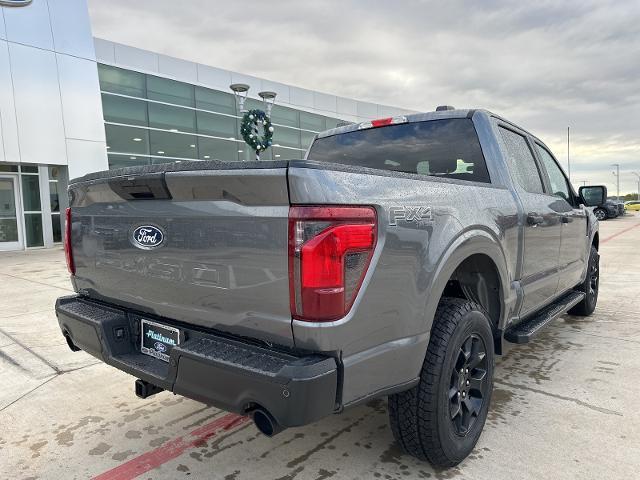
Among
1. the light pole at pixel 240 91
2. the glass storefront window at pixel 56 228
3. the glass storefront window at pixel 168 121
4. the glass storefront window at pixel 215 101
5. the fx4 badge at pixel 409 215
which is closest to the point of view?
the fx4 badge at pixel 409 215

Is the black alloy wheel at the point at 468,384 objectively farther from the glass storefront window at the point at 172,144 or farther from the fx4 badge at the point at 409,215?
the glass storefront window at the point at 172,144

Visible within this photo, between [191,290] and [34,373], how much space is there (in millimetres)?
2600

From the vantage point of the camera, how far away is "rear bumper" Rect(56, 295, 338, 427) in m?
1.72

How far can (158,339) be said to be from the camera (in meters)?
2.36

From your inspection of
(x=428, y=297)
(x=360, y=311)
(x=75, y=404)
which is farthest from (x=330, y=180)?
(x=75, y=404)

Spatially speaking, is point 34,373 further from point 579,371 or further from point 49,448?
point 579,371

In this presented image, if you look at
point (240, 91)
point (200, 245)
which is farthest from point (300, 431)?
point (240, 91)

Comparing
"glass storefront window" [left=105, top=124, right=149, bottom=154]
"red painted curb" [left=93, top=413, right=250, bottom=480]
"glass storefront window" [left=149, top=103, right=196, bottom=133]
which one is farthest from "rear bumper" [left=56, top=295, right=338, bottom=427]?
"glass storefront window" [left=149, top=103, right=196, bottom=133]

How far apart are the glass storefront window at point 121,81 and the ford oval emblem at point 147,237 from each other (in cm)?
1707

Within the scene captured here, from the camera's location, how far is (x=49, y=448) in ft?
8.91

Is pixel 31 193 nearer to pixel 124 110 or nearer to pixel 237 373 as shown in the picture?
pixel 124 110

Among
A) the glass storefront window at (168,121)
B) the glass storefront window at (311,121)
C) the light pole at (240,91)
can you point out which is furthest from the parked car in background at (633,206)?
the light pole at (240,91)

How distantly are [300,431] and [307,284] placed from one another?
1450 mm

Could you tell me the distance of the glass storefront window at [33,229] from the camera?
15.2m
